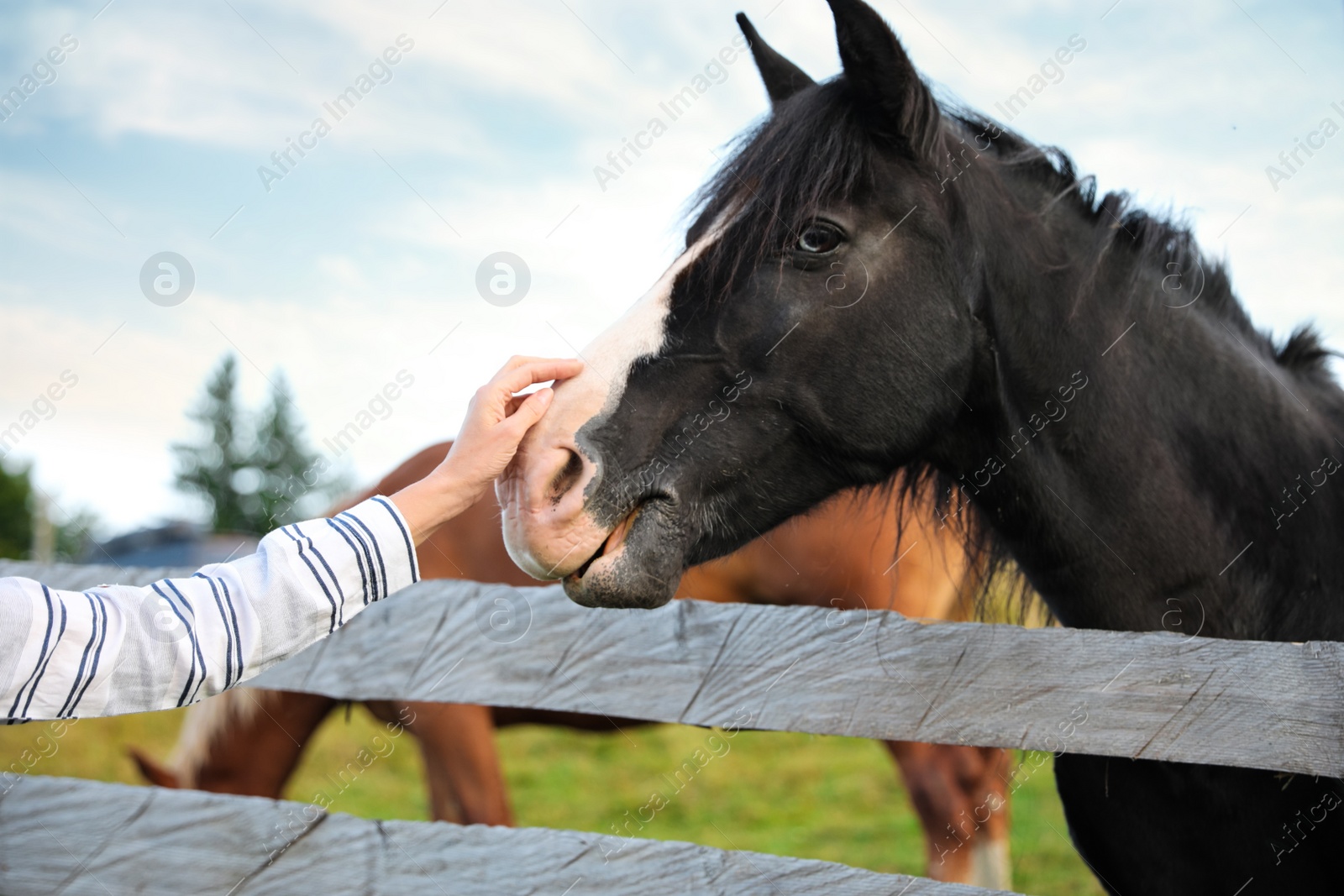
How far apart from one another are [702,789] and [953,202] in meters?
6.02

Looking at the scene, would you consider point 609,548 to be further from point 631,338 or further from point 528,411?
point 631,338

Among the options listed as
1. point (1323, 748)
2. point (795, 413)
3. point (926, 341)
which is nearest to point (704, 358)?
point (795, 413)

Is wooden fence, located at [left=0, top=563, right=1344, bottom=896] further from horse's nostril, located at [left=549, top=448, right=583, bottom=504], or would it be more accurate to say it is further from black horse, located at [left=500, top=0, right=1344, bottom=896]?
horse's nostril, located at [left=549, top=448, right=583, bottom=504]

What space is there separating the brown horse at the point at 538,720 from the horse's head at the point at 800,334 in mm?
2178

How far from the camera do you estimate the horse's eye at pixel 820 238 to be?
179 centimetres

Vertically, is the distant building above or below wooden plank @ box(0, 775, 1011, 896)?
above

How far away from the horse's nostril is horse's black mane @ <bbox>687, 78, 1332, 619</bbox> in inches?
16.7

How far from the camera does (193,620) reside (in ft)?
4.17

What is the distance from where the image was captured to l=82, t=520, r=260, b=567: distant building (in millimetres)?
26391

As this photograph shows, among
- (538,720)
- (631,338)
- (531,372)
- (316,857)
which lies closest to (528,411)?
(531,372)

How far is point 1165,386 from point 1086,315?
21cm

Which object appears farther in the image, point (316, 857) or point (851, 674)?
point (316, 857)

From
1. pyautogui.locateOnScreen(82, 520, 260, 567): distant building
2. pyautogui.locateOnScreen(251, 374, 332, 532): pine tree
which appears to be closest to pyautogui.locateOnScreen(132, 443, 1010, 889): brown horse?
pyautogui.locateOnScreen(82, 520, 260, 567): distant building

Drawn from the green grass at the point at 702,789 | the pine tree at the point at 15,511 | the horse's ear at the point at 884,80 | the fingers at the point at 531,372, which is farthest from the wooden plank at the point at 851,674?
the pine tree at the point at 15,511
